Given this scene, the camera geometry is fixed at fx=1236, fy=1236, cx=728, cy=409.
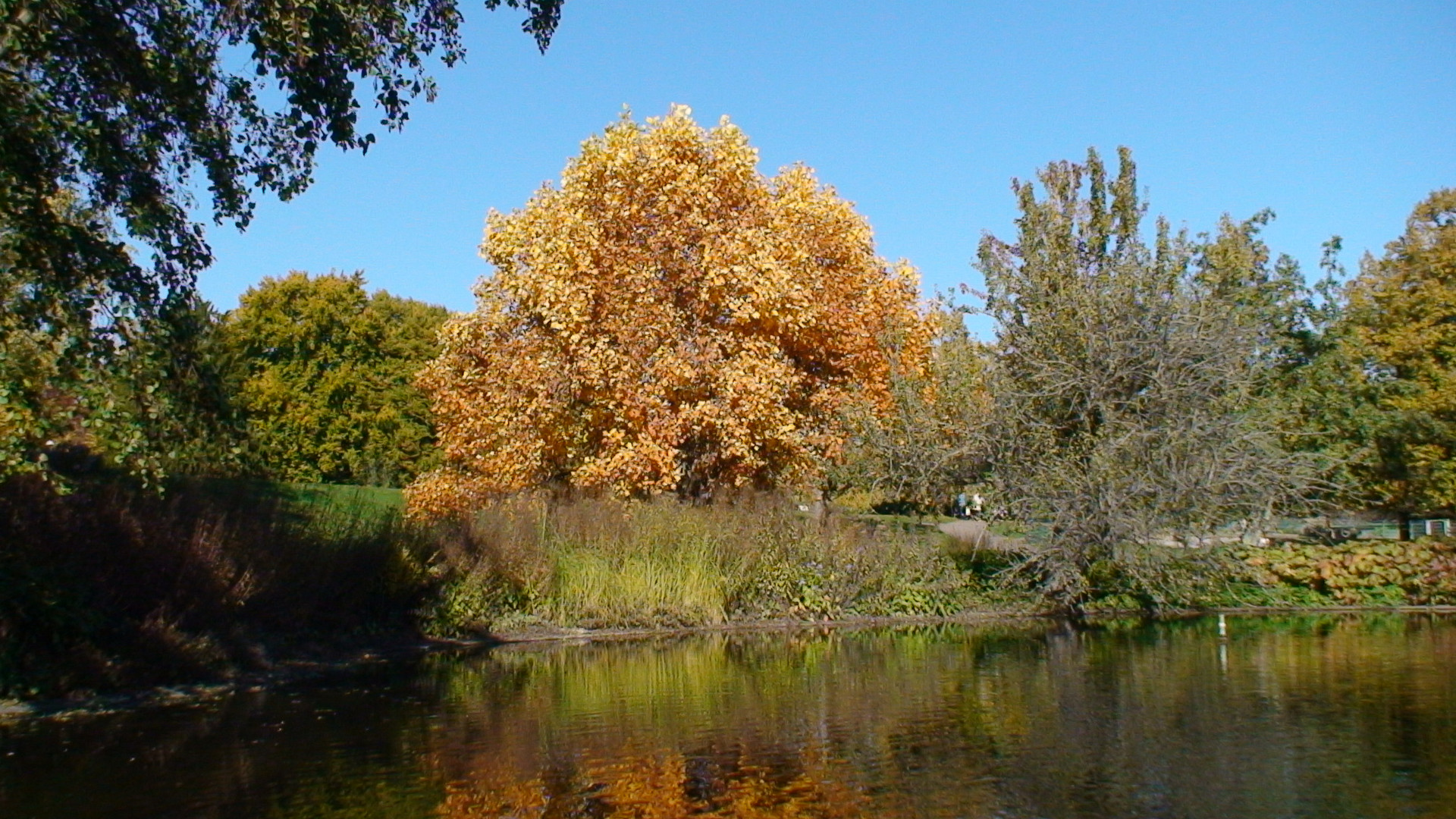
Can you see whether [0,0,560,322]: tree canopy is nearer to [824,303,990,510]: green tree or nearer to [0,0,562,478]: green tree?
[0,0,562,478]: green tree

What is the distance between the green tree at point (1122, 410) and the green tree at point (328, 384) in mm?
34474

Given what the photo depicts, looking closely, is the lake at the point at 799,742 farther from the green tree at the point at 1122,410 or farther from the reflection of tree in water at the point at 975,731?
the green tree at the point at 1122,410

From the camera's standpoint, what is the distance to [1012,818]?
23.2ft

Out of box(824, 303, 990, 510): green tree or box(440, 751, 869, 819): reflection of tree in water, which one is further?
box(824, 303, 990, 510): green tree

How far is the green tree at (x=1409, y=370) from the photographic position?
28734 millimetres

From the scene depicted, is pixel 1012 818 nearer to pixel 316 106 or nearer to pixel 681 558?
pixel 316 106

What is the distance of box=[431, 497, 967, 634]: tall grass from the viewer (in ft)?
64.1

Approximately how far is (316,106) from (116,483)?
19.5ft

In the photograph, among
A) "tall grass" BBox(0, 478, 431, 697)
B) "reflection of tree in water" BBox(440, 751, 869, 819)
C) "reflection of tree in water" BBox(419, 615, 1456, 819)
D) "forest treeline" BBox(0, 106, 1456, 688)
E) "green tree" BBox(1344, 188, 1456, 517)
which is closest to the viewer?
"reflection of tree in water" BBox(440, 751, 869, 819)

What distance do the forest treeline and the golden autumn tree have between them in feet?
0.23

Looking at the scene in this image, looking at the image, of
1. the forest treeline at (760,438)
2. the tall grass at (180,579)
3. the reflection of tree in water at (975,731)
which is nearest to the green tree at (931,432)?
the forest treeline at (760,438)

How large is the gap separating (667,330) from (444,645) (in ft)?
23.1

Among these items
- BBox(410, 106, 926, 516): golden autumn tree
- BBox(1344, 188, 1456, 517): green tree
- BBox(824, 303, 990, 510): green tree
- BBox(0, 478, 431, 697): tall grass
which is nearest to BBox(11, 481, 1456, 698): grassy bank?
BBox(0, 478, 431, 697): tall grass

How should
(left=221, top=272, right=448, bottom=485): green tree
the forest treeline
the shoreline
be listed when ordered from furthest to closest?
(left=221, top=272, right=448, bottom=485): green tree, the forest treeline, the shoreline
